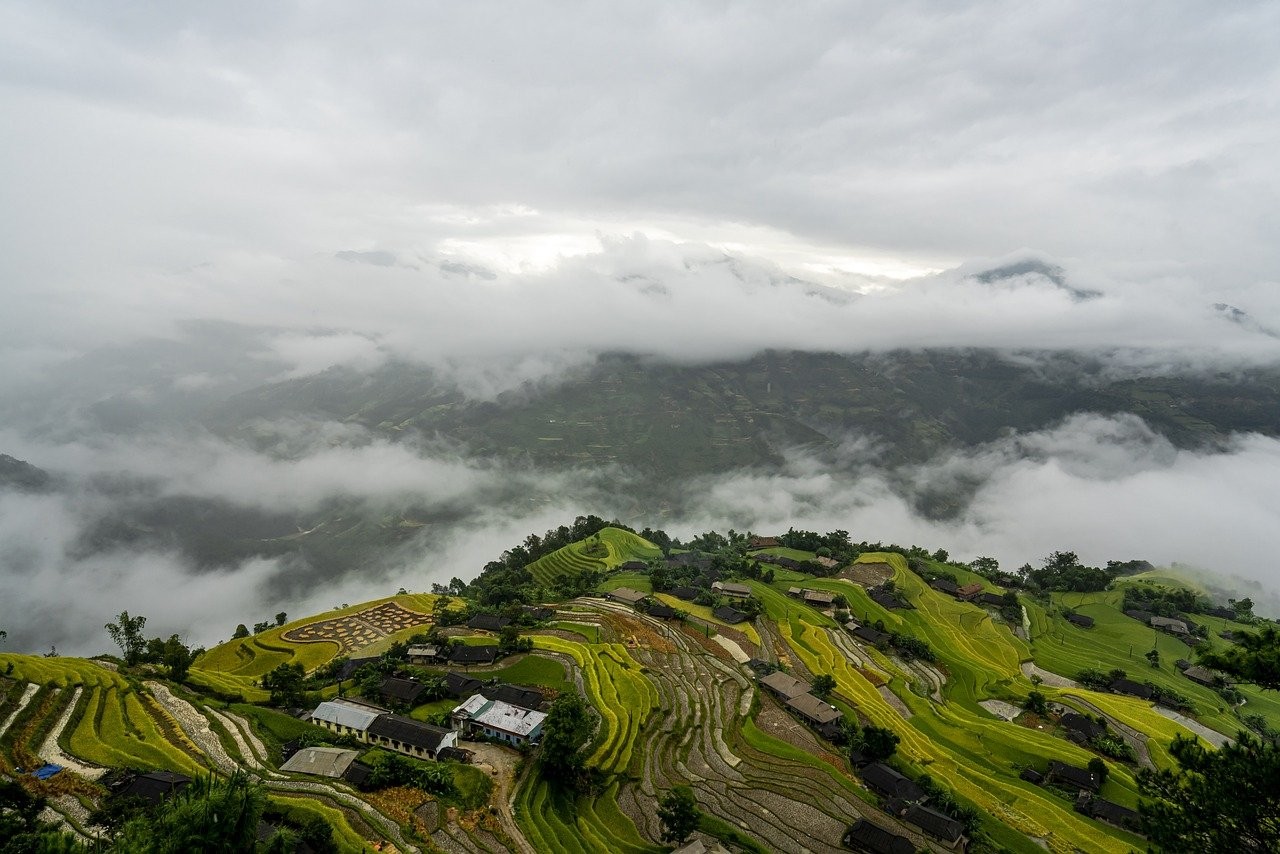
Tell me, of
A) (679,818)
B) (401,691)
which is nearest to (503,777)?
(679,818)

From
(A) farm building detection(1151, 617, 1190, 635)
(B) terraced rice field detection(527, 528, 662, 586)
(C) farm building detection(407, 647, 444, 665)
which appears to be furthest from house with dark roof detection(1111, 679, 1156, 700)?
(C) farm building detection(407, 647, 444, 665)

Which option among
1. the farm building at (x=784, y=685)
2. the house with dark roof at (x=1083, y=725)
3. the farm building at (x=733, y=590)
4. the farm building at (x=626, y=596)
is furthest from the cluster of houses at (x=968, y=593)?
the farm building at (x=626, y=596)

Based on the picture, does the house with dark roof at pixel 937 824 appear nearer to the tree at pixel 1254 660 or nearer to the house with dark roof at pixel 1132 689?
the tree at pixel 1254 660

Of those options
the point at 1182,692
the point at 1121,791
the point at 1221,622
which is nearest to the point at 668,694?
the point at 1121,791

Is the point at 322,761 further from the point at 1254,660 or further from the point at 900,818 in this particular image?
the point at 1254,660

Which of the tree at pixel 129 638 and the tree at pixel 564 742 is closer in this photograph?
the tree at pixel 564 742

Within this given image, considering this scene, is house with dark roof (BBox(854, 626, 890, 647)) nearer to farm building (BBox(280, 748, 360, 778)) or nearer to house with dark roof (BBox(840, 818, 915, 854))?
house with dark roof (BBox(840, 818, 915, 854))

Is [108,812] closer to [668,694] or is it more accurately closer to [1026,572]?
[668,694]
